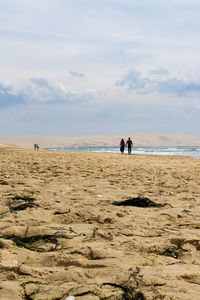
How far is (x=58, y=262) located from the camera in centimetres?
290

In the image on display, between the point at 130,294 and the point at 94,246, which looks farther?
the point at 94,246

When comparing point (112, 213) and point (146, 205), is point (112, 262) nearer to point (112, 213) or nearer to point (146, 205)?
point (112, 213)

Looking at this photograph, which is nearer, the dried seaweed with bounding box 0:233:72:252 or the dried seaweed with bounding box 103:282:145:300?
the dried seaweed with bounding box 103:282:145:300

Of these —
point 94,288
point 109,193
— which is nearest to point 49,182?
point 109,193

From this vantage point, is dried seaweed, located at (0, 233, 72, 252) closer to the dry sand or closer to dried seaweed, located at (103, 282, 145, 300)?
the dry sand

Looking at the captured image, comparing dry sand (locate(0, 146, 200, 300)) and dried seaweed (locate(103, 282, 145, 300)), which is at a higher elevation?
dry sand (locate(0, 146, 200, 300))

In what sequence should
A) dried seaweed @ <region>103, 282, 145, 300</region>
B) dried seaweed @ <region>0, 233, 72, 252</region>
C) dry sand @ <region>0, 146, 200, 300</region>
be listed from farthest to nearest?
dried seaweed @ <region>0, 233, 72, 252</region> → dry sand @ <region>0, 146, 200, 300</region> → dried seaweed @ <region>103, 282, 145, 300</region>

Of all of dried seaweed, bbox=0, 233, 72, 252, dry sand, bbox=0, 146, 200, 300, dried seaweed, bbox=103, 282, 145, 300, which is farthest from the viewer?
dried seaweed, bbox=0, 233, 72, 252

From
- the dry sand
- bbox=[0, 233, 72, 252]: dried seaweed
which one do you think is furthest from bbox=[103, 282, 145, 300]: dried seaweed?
bbox=[0, 233, 72, 252]: dried seaweed

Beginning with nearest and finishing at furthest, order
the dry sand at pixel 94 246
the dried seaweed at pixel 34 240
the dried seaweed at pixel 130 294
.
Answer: the dried seaweed at pixel 130 294
the dry sand at pixel 94 246
the dried seaweed at pixel 34 240

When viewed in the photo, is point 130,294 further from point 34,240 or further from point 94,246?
point 34,240

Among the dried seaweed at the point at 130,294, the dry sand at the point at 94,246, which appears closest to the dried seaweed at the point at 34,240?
the dry sand at the point at 94,246

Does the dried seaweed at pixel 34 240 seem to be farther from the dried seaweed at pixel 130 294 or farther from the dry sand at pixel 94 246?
Answer: the dried seaweed at pixel 130 294

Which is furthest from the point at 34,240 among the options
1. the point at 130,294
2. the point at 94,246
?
the point at 130,294
